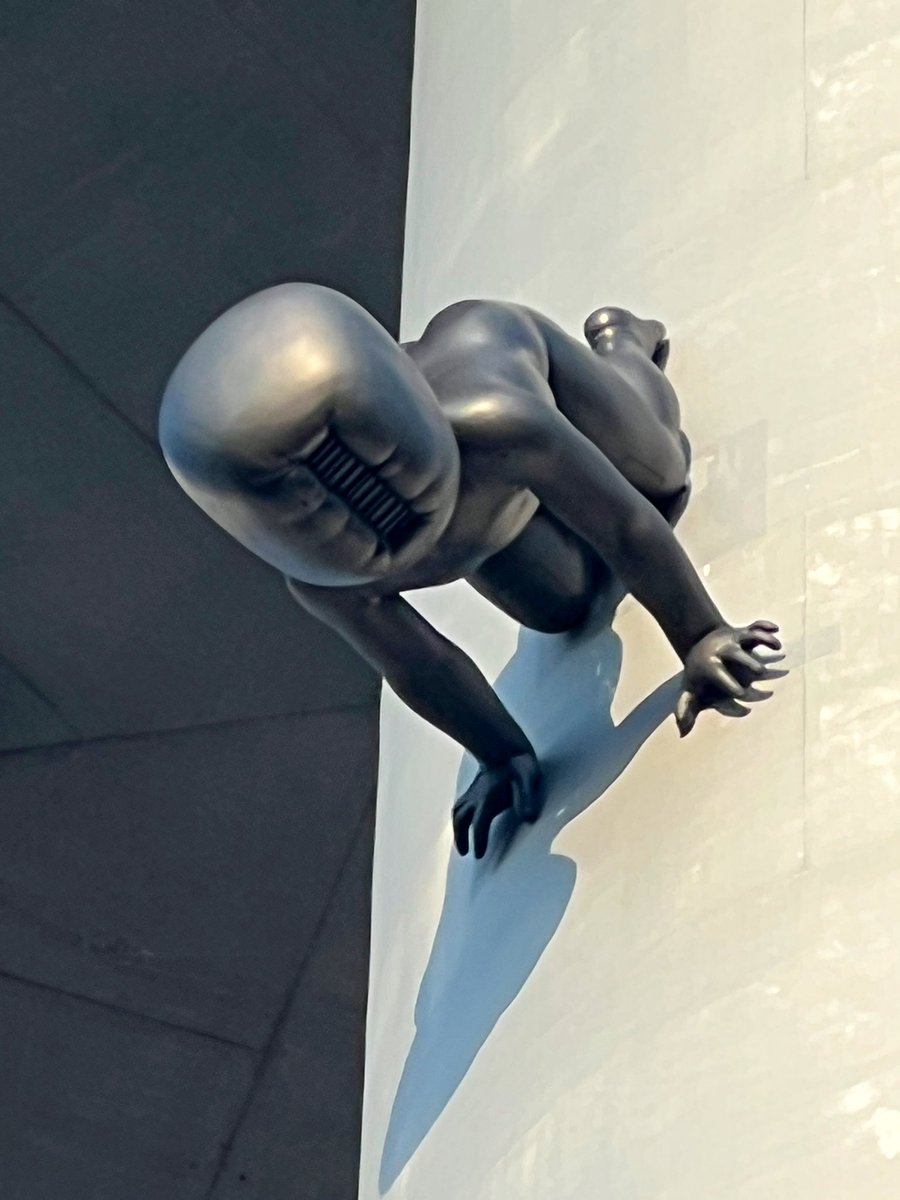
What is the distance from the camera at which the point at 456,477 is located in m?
2.13

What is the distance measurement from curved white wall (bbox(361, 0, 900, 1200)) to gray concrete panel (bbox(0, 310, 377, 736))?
3126 millimetres

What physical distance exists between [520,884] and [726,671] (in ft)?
1.23

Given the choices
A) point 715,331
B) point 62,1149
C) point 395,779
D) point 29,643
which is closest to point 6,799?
point 29,643

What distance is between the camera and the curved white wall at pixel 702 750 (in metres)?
2.06

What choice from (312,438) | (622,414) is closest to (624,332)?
(622,414)

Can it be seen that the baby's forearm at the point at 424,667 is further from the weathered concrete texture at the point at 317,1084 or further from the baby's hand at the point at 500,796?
the weathered concrete texture at the point at 317,1084

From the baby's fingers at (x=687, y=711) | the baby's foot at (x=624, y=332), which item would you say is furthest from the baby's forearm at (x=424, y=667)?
the baby's foot at (x=624, y=332)

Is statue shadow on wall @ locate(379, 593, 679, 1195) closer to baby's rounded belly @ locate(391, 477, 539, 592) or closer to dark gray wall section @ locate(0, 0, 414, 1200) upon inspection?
baby's rounded belly @ locate(391, 477, 539, 592)

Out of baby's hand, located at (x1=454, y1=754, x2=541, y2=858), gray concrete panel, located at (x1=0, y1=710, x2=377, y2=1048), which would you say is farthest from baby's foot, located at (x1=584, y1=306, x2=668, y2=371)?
gray concrete panel, located at (x1=0, y1=710, x2=377, y2=1048)

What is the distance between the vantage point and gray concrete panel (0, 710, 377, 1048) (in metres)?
6.65

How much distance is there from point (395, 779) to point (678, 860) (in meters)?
1.01

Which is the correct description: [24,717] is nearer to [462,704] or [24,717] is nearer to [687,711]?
[462,704]

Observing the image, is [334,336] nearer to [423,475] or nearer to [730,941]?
[423,475]

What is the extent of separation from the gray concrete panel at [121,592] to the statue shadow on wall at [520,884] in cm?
375
